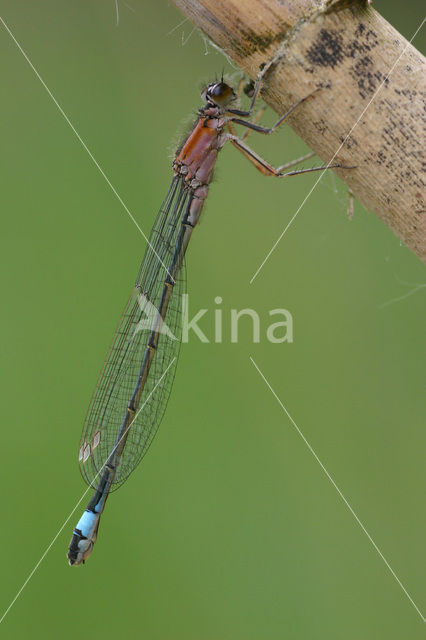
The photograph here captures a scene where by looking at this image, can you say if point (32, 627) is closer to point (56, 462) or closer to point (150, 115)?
point (56, 462)

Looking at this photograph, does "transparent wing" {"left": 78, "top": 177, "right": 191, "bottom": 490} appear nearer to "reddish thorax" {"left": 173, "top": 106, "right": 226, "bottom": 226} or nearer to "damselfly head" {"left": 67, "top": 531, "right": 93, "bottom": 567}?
"reddish thorax" {"left": 173, "top": 106, "right": 226, "bottom": 226}

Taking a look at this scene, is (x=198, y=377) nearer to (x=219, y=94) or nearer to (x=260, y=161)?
(x=260, y=161)

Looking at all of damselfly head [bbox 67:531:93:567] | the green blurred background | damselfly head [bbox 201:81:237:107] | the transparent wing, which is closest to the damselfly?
the transparent wing

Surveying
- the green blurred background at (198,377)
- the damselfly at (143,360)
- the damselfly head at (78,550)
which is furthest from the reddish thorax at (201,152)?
the damselfly head at (78,550)

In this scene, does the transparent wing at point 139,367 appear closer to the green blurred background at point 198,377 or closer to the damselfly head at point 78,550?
the damselfly head at point 78,550

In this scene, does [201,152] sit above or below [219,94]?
below

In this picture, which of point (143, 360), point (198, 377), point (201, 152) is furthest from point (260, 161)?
point (198, 377)
